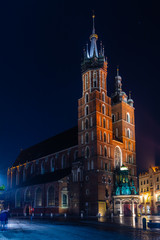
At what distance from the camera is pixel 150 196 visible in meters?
86.0

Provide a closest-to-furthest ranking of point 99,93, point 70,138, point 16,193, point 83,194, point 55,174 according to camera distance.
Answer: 1. point 83,194
2. point 99,93
3. point 55,174
4. point 70,138
5. point 16,193

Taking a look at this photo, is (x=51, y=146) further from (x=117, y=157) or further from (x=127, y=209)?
(x=127, y=209)

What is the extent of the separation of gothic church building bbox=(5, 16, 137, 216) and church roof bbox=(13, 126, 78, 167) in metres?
0.38

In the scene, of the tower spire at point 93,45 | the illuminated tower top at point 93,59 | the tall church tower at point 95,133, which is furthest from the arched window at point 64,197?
the tower spire at point 93,45

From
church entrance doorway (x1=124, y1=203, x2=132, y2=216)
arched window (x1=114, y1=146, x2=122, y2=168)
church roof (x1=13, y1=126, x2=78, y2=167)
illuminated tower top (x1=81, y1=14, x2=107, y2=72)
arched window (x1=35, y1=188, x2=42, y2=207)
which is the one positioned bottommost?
church entrance doorway (x1=124, y1=203, x2=132, y2=216)

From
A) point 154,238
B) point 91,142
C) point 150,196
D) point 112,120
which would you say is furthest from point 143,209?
point 154,238

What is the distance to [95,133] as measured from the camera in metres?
58.3

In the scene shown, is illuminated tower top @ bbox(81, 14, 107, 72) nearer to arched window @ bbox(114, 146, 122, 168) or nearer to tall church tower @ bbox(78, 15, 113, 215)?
tall church tower @ bbox(78, 15, 113, 215)

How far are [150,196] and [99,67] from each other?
1812 inches

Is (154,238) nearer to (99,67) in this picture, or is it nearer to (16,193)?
(99,67)

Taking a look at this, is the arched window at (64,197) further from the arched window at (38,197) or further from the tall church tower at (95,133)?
the arched window at (38,197)

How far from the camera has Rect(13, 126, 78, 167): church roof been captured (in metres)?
70.8

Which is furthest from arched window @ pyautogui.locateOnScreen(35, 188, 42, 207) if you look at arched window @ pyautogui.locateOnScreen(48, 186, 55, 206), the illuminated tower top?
the illuminated tower top

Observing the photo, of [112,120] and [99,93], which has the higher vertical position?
[99,93]
